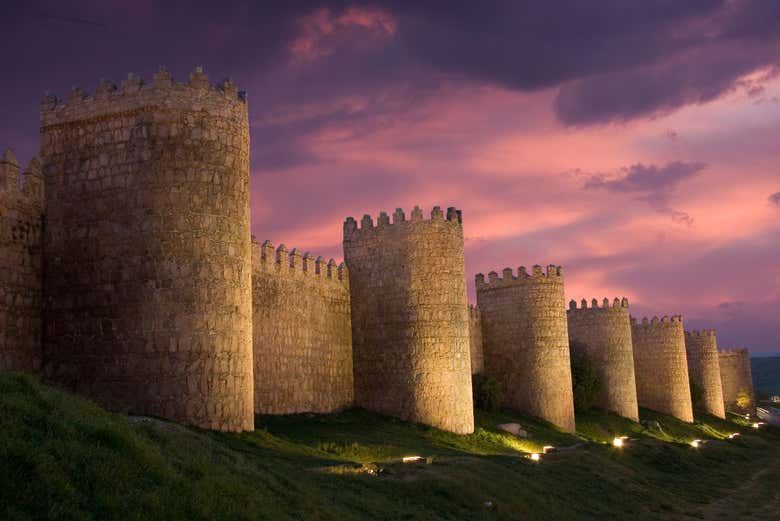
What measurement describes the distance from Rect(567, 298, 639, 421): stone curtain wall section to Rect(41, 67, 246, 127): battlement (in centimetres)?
2737

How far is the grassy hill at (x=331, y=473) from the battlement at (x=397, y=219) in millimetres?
5630

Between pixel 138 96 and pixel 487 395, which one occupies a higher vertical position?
pixel 138 96

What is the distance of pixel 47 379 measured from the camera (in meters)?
15.1

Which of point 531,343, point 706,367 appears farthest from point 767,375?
point 531,343

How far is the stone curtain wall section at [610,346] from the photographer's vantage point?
38562mm

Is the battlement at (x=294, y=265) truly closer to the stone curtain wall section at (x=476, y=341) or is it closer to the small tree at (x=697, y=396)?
the stone curtain wall section at (x=476, y=341)

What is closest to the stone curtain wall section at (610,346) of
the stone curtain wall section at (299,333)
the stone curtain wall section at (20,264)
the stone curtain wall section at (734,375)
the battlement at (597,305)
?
the battlement at (597,305)

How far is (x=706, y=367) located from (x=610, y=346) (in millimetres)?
16627

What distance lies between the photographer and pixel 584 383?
36.8 m

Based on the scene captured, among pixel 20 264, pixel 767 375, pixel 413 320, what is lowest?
pixel 767 375

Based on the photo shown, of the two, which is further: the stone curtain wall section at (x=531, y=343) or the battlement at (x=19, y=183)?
the stone curtain wall section at (x=531, y=343)

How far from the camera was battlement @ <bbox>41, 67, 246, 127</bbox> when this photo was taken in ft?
50.4

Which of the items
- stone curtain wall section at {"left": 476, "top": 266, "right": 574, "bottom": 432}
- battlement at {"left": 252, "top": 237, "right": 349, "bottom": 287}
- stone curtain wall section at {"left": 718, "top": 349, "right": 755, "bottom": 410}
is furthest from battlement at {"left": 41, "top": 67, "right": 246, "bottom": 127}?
stone curtain wall section at {"left": 718, "top": 349, "right": 755, "bottom": 410}

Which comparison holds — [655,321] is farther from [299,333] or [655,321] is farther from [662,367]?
[299,333]
